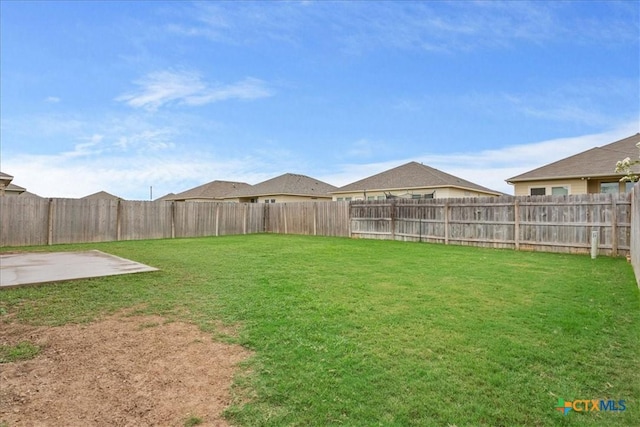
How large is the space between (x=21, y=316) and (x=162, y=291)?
174cm

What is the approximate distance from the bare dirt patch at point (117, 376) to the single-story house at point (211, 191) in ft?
96.1

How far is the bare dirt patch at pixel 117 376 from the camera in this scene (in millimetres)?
2299

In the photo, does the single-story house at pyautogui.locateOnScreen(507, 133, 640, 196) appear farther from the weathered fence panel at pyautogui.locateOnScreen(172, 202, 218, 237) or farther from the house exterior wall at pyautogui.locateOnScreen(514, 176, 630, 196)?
the weathered fence panel at pyautogui.locateOnScreen(172, 202, 218, 237)

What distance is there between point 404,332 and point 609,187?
15800mm

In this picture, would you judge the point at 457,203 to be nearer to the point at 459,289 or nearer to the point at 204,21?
the point at 459,289

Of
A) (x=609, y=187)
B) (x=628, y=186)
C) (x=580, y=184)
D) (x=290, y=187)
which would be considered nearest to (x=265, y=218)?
(x=290, y=187)

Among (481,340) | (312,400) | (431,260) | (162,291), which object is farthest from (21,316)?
(431,260)

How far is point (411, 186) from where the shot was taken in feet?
68.1

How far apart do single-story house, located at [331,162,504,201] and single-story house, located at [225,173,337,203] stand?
3.61m

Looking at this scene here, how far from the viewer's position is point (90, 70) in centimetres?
1284

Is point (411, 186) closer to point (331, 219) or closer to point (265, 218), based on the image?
point (331, 219)

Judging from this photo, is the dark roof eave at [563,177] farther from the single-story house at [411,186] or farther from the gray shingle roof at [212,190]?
the gray shingle roof at [212,190]

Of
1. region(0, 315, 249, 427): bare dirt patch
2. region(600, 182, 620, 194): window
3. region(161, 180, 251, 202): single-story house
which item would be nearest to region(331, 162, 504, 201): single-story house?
region(600, 182, 620, 194): window
